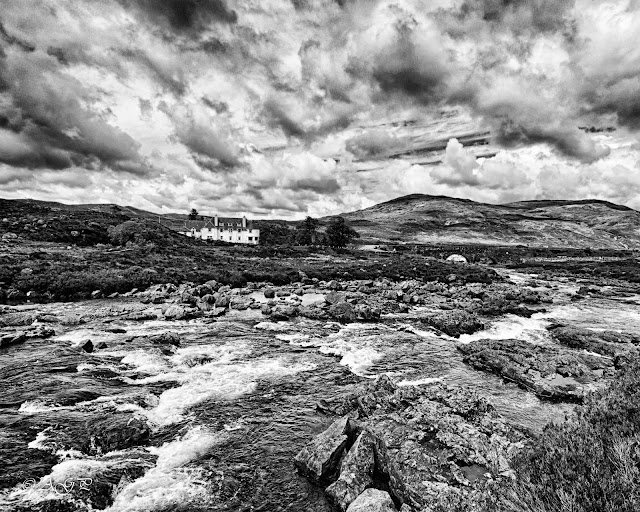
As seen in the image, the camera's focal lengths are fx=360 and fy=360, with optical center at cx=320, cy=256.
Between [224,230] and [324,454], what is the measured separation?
139 meters

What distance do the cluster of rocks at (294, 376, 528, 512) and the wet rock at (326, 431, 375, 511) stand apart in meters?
0.02

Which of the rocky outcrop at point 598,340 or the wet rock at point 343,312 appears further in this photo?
the wet rock at point 343,312

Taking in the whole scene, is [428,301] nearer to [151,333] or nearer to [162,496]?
[151,333]

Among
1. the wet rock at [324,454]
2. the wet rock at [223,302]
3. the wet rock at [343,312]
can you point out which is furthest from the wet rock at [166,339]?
the wet rock at [324,454]

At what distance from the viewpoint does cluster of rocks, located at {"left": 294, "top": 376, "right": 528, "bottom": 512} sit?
980cm

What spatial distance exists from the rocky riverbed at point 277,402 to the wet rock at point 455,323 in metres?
0.17

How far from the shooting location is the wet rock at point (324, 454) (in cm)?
1112

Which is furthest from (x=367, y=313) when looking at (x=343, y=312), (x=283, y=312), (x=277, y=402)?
(x=277, y=402)

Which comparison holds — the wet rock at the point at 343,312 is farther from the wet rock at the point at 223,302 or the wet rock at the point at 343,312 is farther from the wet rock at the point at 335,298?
the wet rock at the point at 223,302

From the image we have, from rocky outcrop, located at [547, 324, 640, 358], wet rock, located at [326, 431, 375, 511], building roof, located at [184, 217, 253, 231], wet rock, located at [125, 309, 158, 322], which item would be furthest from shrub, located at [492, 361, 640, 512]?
building roof, located at [184, 217, 253, 231]

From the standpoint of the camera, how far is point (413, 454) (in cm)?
1129

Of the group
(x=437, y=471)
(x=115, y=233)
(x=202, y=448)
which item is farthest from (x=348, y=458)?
(x=115, y=233)

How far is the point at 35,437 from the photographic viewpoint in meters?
13.0

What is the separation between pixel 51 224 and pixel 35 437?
108 meters
